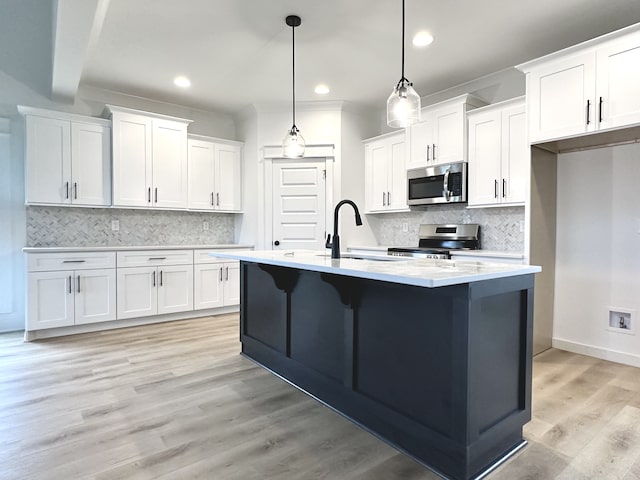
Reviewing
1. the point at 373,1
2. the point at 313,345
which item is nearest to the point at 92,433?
the point at 313,345

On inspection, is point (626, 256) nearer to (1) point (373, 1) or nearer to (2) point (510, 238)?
(2) point (510, 238)

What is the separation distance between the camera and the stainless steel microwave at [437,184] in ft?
13.2

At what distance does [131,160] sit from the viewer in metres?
4.46

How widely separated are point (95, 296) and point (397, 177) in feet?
12.1

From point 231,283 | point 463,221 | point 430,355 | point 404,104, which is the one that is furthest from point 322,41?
point 231,283

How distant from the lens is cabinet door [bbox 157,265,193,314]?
14.7 feet

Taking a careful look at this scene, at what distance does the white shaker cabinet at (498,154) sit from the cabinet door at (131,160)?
368 cm

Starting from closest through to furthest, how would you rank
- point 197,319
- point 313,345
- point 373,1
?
1. point 313,345
2. point 373,1
3. point 197,319

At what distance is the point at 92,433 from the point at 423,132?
4.05 meters

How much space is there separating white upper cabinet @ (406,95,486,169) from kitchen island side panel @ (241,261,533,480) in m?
2.46

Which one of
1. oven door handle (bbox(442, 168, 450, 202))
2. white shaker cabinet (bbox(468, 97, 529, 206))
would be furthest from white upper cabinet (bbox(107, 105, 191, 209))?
white shaker cabinet (bbox(468, 97, 529, 206))

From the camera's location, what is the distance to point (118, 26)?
10.4ft

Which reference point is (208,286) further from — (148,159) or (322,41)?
(322,41)

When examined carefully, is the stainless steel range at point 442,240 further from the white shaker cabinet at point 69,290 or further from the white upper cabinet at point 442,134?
the white shaker cabinet at point 69,290
